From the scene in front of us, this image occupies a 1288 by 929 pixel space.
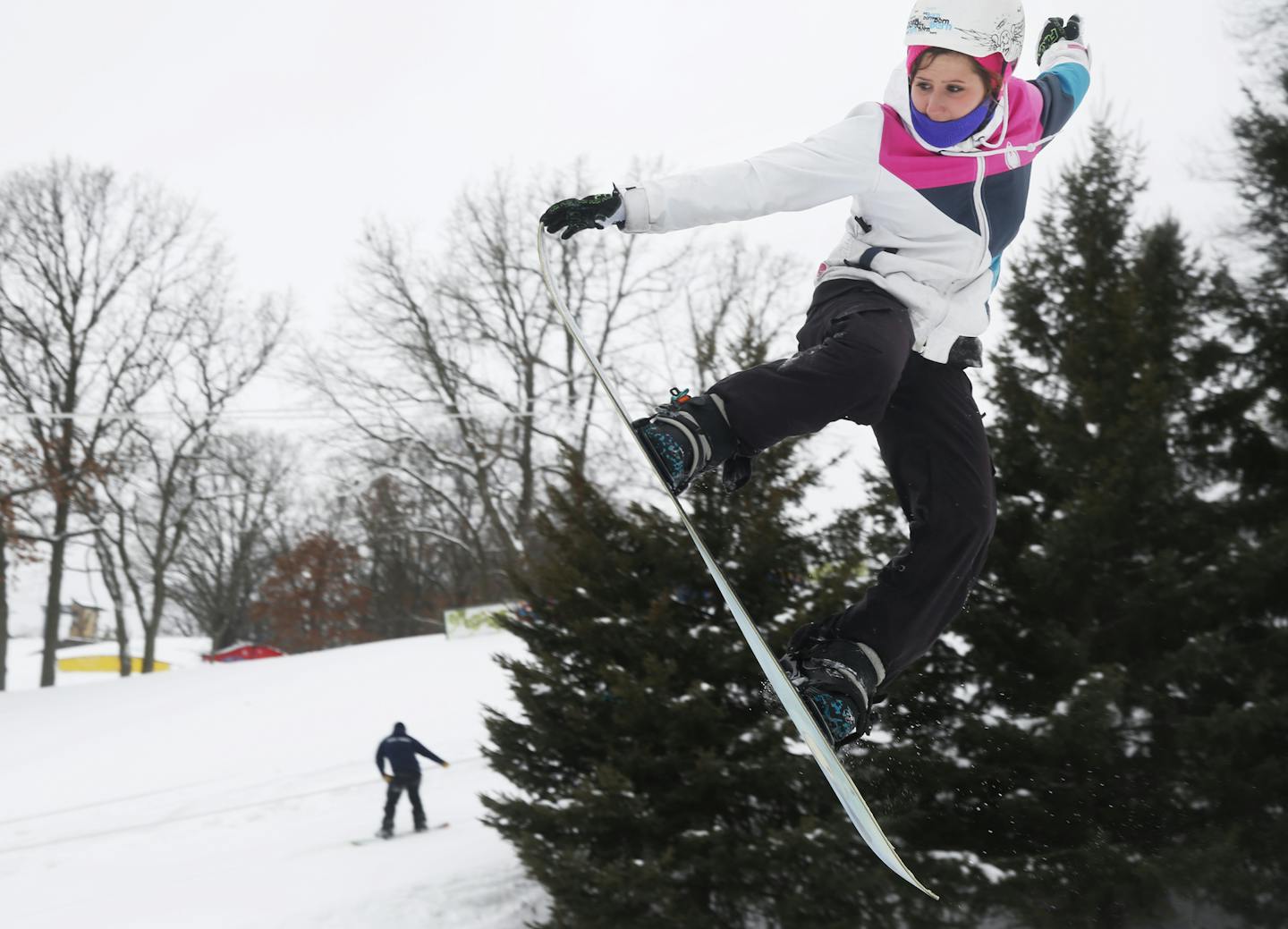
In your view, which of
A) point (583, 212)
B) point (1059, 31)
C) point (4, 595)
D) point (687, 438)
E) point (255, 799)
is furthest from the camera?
point (4, 595)

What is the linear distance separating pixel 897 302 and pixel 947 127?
0.45 m

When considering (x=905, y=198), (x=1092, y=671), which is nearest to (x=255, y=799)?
(x=1092, y=671)

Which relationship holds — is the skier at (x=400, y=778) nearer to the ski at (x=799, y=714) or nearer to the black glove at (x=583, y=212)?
the ski at (x=799, y=714)

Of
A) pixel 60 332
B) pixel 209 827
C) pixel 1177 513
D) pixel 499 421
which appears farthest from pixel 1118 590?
pixel 60 332

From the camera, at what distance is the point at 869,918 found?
6367mm

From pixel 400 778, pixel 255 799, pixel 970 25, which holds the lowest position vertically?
pixel 255 799

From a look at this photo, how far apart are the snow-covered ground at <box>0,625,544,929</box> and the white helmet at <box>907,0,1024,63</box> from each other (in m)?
6.53

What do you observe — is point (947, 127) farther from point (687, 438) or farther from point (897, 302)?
point (687, 438)

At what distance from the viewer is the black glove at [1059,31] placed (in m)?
3.30

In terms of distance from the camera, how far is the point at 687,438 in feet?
8.12

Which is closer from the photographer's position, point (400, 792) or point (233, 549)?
point (400, 792)

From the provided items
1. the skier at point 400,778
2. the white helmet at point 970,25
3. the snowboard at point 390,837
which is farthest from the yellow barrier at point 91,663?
the white helmet at point 970,25

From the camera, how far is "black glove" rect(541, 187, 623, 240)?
256 cm

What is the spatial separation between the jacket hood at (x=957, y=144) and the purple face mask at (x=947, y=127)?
1 centimetres
